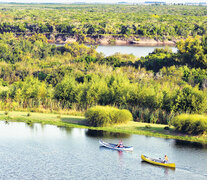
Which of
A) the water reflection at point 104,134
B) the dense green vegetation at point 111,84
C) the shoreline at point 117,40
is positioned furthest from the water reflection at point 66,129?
the shoreline at point 117,40

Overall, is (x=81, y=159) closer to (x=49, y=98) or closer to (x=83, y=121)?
(x=83, y=121)

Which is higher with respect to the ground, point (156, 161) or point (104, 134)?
point (156, 161)

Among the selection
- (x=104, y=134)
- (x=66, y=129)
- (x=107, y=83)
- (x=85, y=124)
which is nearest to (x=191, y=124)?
(x=104, y=134)

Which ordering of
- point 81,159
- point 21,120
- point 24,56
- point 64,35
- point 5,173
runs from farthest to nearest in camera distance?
point 64,35 → point 24,56 → point 21,120 → point 81,159 → point 5,173

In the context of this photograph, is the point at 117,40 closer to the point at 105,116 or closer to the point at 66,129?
the point at 105,116

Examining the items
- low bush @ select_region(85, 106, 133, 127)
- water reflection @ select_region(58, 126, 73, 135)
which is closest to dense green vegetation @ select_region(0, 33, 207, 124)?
low bush @ select_region(85, 106, 133, 127)

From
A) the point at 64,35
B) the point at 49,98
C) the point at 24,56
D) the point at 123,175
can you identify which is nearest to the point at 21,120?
the point at 49,98
